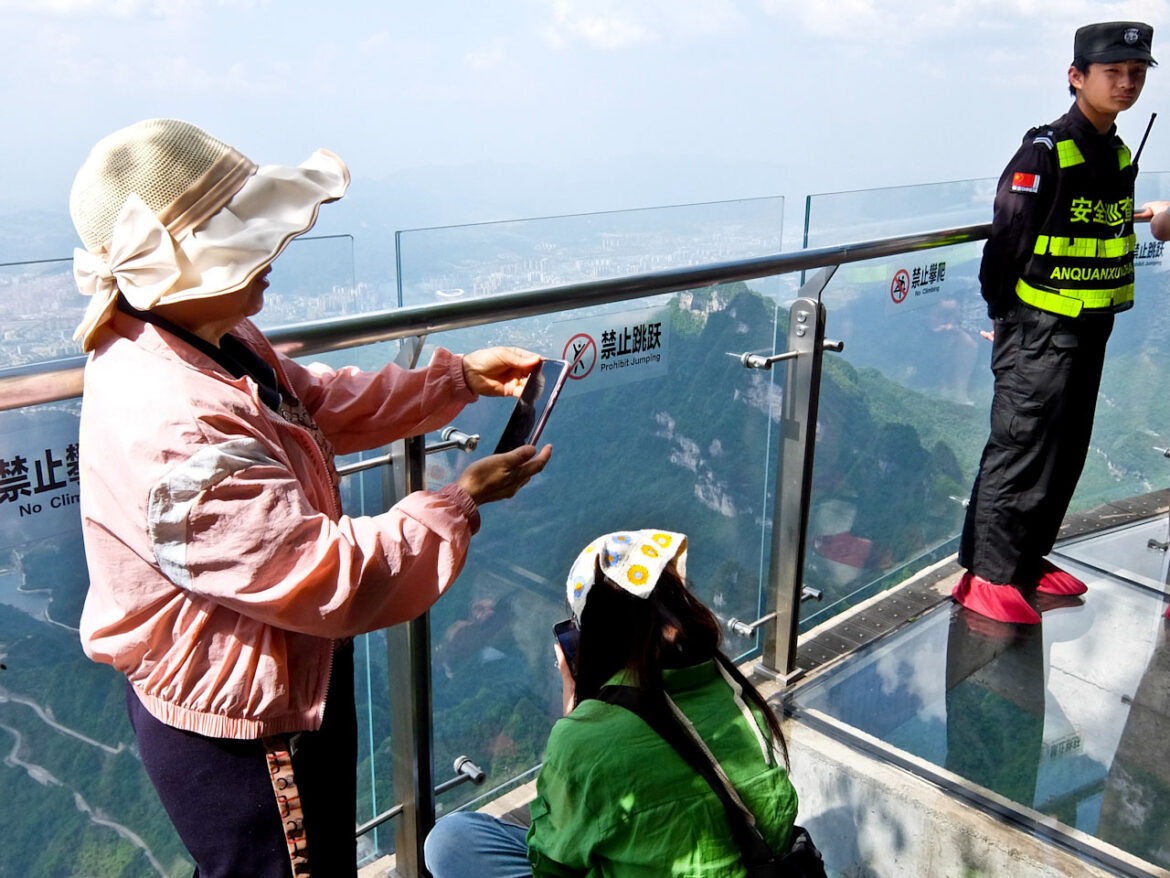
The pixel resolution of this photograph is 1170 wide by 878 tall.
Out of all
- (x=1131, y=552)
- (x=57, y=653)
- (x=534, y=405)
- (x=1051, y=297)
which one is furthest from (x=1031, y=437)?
(x=57, y=653)

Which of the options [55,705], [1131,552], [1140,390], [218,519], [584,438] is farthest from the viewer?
[1140,390]

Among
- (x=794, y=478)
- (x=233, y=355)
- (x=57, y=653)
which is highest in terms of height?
(x=233, y=355)

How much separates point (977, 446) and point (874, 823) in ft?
5.44

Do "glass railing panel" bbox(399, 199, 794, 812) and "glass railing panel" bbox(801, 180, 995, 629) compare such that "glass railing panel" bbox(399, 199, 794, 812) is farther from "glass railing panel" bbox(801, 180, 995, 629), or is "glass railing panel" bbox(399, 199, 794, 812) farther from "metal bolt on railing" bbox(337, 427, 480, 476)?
"glass railing panel" bbox(801, 180, 995, 629)

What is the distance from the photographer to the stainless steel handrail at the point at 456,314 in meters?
1.44

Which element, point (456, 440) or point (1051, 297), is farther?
point (1051, 297)

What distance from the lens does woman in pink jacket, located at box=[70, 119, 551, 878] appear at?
3.98 ft

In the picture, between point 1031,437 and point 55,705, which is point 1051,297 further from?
point 55,705

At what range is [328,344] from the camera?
1.74 metres

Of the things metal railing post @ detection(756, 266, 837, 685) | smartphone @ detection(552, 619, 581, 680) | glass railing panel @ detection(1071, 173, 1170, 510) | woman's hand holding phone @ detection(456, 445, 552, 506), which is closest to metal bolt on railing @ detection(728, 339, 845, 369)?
metal railing post @ detection(756, 266, 837, 685)

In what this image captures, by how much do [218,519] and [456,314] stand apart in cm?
79

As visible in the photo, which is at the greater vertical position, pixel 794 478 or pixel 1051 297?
pixel 1051 297

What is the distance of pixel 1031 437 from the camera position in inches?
131

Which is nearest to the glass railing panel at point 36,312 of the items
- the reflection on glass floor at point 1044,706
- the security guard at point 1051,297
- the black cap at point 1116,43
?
the reflection on glass floor at point 1044,706
